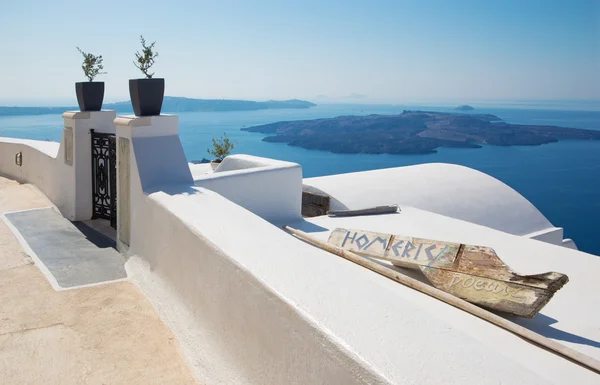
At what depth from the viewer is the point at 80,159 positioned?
7.05 m

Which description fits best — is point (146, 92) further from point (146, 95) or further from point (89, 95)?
point (89, 95)

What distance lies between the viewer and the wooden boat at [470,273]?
385 cm

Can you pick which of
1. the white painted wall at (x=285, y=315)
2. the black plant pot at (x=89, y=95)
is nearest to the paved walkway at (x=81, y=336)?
the white painted wall at (x=285, y=315)

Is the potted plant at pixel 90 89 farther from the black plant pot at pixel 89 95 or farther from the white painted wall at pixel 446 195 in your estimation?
the white painted wall at pixel 446 195

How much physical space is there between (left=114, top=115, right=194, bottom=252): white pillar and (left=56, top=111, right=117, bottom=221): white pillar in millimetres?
1580

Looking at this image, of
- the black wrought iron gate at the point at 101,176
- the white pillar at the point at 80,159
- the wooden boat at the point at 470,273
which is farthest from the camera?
the white pillar at the point at 80,159

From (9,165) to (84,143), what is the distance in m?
4.00

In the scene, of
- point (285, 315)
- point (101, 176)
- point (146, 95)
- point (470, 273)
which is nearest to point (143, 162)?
point (146, 95)

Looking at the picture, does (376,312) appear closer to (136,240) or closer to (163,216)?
(163,216)

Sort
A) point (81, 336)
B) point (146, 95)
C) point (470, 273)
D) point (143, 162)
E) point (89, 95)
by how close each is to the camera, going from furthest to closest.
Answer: point (89, 95) → point (146, 95) → point (143, 162) → point (470, 273) → point (81, 336)

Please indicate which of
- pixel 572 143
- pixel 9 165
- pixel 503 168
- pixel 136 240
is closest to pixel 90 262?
pixel 136 240

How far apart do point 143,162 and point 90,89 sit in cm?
265

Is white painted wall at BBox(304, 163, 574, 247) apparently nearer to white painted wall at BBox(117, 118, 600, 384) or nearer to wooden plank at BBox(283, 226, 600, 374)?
wooden plank at BBox(283, 226, 600, 374)

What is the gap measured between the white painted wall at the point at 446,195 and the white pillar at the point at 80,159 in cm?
377
